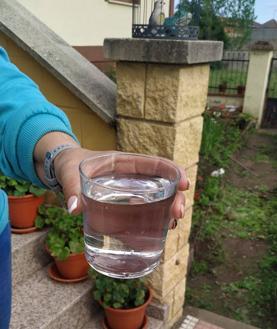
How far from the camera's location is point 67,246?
2.36 meters

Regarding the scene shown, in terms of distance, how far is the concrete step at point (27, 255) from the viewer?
2314 mm

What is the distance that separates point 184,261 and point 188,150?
847mm

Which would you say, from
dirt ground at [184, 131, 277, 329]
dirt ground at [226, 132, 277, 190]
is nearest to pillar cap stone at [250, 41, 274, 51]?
dirt ground at [226, 132, 277, 190]

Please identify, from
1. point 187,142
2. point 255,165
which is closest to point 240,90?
point 255,165

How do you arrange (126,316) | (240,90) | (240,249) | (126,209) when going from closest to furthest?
(126,209)
(126,316)
(240,249)
(240,90)

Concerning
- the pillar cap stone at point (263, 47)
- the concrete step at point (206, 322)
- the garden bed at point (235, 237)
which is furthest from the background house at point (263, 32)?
the concrete step at point (206, 322)

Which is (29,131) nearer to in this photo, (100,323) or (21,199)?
(21,199)

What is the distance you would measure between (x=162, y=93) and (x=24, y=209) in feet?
3.91

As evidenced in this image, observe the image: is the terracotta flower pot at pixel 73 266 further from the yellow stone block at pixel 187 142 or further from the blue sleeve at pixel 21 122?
the blue sleeve at pixel 21 122

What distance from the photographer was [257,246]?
155 inches

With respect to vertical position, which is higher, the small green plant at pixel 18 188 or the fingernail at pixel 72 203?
the fingernail at pixel 72 203

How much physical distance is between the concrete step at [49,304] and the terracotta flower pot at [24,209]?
333mm

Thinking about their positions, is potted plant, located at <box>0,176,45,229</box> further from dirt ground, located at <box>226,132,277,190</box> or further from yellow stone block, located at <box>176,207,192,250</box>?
dirt ground, located at <box>226,132,277,190</box>

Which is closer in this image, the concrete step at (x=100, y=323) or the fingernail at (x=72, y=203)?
the fingernail at (x=72, y=203)
